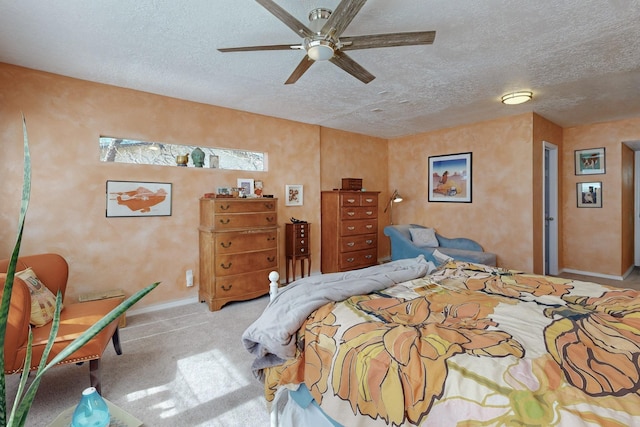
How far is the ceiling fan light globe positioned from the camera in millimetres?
1932

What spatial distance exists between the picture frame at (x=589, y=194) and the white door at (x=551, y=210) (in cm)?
38

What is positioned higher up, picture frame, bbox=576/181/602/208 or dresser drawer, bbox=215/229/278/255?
picture frame, bbox=576/181/602/208

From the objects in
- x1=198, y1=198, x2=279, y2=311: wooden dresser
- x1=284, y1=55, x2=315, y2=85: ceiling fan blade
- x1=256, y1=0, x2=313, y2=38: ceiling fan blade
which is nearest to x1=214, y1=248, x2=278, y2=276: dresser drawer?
x1=198, y1=198, x2=279, y2=311: wooden dresser

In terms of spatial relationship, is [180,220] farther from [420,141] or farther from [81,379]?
[420,141]

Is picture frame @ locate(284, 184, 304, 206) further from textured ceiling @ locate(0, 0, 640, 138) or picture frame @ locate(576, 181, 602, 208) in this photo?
picture frame @ locate(576, 181, 602, 208)

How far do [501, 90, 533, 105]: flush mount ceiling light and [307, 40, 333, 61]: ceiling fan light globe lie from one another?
2.78m

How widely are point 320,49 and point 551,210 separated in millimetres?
5359

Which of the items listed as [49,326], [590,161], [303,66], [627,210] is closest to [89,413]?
[49,326]

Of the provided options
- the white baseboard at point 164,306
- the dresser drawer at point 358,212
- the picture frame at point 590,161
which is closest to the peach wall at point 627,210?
the picture frame at point 590,161

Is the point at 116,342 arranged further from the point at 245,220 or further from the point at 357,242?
the point at 357,242

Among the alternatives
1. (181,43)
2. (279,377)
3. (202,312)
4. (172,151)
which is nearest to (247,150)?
(172,151)

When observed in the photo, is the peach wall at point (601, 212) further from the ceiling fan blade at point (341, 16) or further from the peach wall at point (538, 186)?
the ceiling fan blade at point (341, 16)

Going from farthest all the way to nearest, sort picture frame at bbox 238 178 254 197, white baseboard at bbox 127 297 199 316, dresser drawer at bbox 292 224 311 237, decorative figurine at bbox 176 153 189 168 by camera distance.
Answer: dresser drawer at bbox 292 224 311 237
picture frame at bbox 238 178 254 197
decorative figurine at bbox 176 153 189 168
white baseboard at bbox 127 297 199 316

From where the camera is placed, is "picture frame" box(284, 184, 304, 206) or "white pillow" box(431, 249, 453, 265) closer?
"white pillow" box(431, 249, 453, 265)
